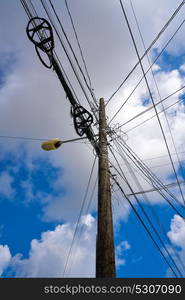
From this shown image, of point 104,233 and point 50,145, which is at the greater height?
point 50,145

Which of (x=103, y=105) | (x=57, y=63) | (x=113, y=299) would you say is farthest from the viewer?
(x=103, y=105)

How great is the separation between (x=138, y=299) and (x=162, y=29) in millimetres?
5394

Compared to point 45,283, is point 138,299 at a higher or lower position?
lower

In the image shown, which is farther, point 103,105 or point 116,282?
point 103,105

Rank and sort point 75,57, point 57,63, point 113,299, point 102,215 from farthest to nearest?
point 75,57 < point 57,63 < point 102,215 < point 113,299

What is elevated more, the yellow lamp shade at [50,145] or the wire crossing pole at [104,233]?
the yellow lamp shade at [50,145]

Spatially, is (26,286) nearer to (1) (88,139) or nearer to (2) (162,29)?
(1) (88,139)

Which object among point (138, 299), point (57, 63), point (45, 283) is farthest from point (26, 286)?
point (57, 63)

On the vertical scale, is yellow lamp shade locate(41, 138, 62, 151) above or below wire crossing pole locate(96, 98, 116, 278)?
above

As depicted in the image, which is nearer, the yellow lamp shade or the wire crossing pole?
the wire crossing pole

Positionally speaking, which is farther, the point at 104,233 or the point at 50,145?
the point at 50,145

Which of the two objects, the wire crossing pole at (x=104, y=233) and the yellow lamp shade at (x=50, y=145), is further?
the yellow lamp shade at (x=50, y=145)

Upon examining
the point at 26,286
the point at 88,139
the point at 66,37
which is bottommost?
the point at 26,286

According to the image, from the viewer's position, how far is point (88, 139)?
19.7 feet
